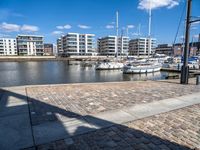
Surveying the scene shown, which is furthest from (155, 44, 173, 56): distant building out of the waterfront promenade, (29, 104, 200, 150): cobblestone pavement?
(29, 104, 200, 150): cobblestone pavement

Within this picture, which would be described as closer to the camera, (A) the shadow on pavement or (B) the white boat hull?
(A) the shadow on pavement

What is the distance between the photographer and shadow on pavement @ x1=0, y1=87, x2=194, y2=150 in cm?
310

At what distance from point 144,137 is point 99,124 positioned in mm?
1185

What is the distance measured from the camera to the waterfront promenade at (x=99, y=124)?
318 cm

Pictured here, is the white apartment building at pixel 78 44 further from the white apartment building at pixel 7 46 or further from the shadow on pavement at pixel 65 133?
the shadow on pavement at pixel 65 133

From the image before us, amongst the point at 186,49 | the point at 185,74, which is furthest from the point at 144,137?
the point at 186,49

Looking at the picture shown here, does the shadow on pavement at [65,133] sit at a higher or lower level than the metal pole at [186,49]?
lower

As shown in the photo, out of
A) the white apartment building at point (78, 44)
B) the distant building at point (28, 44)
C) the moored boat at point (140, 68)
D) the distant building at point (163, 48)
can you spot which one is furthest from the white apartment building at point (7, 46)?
the distant building at point (163, 48)

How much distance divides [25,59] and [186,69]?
86836 mm

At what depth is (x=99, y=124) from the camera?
4.04 m

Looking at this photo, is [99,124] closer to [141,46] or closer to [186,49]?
[186,49]

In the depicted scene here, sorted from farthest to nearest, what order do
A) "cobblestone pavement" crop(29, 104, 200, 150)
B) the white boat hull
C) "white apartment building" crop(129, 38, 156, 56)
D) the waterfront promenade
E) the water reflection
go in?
"white apartment building" crop(129, 38, 156, 56)
the white boat hull
the water reflection
the waterfront promenade
"cobblestone pavement" crop(29, 104, 200, 150)

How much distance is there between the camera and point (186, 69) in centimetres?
1028

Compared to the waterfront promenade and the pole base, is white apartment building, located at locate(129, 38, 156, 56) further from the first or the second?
the waterfront promenade
